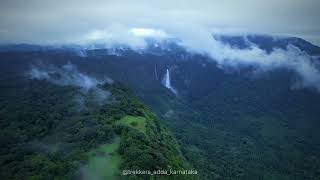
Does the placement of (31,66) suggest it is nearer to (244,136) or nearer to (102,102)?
(102,102)

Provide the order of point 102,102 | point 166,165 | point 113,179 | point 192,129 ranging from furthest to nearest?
point 192,129
point 102,102
point 166,165
point 113,179

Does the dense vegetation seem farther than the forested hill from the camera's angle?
Yes

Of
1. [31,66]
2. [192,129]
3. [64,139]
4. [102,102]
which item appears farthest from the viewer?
[31,66]

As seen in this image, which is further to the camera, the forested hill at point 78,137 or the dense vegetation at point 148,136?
the dense vegetation at point 148,136

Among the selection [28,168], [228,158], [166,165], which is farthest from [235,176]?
[28,168]

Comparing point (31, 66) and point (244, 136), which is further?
point (31, 66)

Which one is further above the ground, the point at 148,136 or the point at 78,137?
the point at 78,137

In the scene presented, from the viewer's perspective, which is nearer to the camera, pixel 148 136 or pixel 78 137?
pixel 78 137

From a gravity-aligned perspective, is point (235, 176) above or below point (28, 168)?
below
